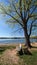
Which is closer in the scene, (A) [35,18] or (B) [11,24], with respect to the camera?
(A) [35,18]

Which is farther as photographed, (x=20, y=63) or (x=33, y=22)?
(x=33, y=22)

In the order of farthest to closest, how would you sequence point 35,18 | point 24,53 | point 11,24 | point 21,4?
point 11,24 < point 35,18 < point 21,4 < point 24,53

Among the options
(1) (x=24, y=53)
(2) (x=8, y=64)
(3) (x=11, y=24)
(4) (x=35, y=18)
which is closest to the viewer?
(2) (x=8, y=64)

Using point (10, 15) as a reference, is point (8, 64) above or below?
below

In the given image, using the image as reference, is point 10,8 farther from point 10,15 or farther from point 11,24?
point 11,24

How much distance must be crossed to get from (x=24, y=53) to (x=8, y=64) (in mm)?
4171

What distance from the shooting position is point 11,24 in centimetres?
2758

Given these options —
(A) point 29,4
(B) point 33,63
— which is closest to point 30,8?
(A) point 29,4

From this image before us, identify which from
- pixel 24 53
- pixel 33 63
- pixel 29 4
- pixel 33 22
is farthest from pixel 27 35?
pixel 33 63

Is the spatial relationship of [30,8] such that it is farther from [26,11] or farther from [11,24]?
[11,24]

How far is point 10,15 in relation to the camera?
25094 millimetres

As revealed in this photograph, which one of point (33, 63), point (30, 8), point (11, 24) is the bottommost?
point (33, 63)

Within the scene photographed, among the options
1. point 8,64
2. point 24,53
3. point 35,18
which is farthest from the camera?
point 35,18

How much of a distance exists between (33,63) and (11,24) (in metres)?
16.5
